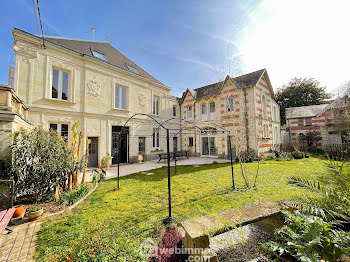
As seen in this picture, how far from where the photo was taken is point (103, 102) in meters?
10.2

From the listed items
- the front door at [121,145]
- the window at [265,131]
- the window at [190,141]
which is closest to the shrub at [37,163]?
the front door at [121,145]

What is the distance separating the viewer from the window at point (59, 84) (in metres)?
8.55

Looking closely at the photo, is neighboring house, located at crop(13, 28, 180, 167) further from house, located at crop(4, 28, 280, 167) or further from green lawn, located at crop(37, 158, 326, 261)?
green lawn, located at crop(37, 158, 326, 261)

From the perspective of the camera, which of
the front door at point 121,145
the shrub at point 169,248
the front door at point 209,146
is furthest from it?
the front door at point 209,146

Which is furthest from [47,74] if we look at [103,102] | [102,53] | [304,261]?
[304,261]

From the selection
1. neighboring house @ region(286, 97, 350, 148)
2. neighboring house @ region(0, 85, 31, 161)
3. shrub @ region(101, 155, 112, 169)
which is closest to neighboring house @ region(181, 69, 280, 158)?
neighboring house @ region(286, 97, 350, 148)

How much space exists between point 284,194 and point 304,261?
152 inches

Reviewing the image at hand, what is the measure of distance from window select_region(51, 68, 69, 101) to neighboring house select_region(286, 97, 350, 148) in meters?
22.1

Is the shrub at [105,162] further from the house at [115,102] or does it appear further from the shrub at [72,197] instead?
the shrub at [72,197]

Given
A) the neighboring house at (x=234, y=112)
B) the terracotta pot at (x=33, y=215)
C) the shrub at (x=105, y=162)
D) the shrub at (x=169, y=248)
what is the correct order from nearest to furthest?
the shrub at (x=169, y=248) → the terracotta pot at (x=33, y=215) → the shrub at (x=105, y=162) → the neighboring house at (x=234, y=112)

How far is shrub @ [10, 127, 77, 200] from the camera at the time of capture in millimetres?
3949

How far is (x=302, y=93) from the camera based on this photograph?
85.7 feet

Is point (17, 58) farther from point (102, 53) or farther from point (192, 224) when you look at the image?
point (192, 224)

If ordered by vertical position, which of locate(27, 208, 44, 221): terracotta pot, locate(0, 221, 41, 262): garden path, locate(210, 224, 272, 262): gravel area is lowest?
locate(210, 224, 272, 262): gravel area
